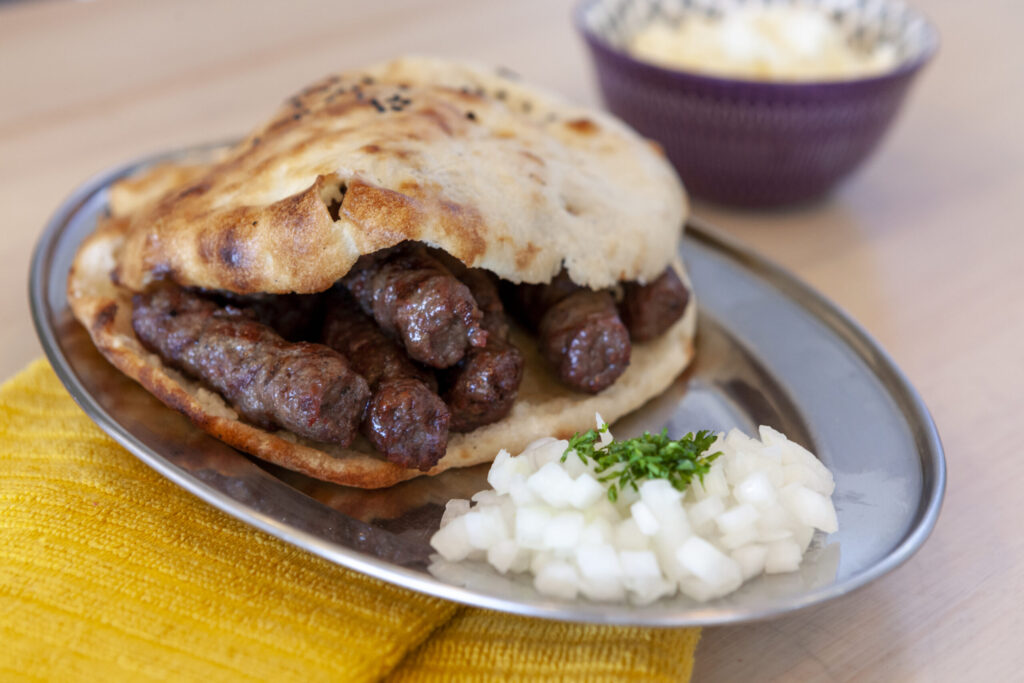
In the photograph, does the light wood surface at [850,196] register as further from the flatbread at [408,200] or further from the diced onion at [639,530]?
the flatbread at [408,200]

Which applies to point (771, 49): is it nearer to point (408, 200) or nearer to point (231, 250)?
point (408, 200)

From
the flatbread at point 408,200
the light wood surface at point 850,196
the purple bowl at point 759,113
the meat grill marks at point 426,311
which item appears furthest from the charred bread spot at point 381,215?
the purple bowl at point 759,113

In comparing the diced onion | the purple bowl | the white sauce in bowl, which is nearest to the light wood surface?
the purple bowl

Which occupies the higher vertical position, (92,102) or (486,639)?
(486,639)

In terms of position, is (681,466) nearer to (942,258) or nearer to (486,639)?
(486,639)

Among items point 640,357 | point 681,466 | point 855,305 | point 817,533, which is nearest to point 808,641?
point 817,533

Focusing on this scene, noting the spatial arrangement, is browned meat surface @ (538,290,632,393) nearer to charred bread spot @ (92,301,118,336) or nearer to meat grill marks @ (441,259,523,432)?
meat grill marks @ (441,259,523,432)
